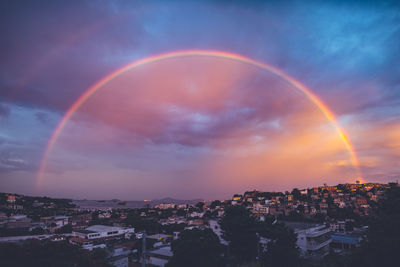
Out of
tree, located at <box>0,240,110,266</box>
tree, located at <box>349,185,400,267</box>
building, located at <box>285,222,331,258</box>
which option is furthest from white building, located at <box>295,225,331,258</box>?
tree, located at <box>0,240,110,266</box>

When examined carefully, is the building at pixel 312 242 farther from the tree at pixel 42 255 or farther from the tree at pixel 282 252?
the tree at pixel 42 255

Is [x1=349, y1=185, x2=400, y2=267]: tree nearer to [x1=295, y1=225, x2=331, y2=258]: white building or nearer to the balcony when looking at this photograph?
[x1=295, y1=225, x2=331, y2=258]: white building

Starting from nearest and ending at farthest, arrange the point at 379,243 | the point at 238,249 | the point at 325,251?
the point at 379,243 → the point at 238,249 → the point at 325,251

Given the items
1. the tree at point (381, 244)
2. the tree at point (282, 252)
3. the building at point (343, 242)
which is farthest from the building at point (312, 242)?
the tree at point (381, 244)

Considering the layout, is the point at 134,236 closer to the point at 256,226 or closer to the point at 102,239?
the point at 102,239

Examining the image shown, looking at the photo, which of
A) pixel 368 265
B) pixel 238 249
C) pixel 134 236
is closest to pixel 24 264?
pixel 368 265

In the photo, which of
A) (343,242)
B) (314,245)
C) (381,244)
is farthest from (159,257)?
(381,244)

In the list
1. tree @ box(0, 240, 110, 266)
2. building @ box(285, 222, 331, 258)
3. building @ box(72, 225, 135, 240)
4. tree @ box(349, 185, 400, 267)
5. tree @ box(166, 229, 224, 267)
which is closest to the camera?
tree @ box(0, 240, 110, 266)
